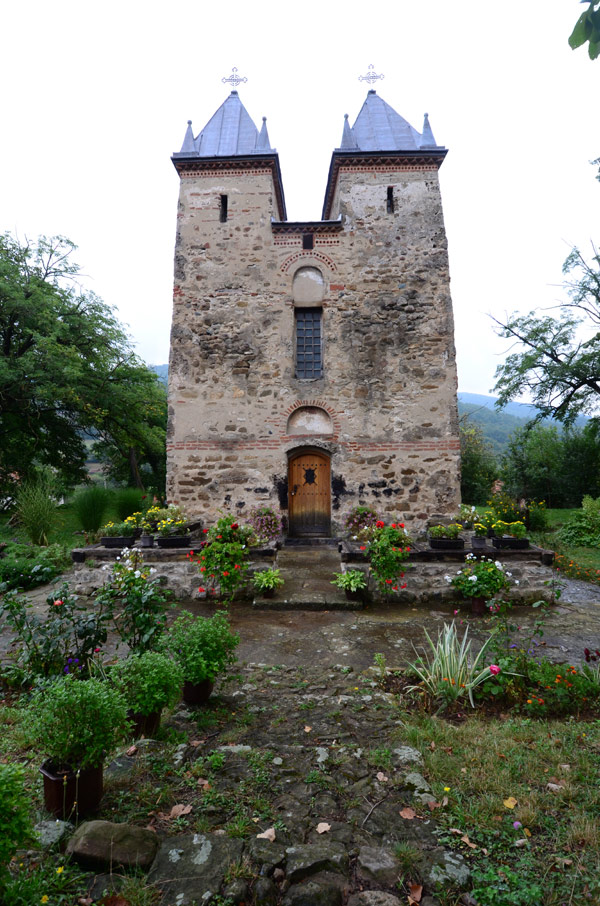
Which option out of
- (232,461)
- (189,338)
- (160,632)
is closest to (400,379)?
(232,461)

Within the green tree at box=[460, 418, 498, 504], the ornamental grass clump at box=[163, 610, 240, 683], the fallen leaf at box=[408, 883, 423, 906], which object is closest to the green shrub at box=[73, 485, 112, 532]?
the ornamental grass clump at box=[163, 610, 240, 683]

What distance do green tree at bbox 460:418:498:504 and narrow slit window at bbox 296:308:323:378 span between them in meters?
12.1

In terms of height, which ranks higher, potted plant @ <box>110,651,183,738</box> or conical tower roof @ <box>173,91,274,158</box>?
conical tower roof @ <box>173,91,274,158</box>

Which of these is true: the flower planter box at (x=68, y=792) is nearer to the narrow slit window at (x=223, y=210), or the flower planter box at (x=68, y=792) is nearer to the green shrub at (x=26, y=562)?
the green shrub at (x=26, y=562)

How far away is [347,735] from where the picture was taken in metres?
3.48

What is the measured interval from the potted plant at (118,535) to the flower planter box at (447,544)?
217 inches

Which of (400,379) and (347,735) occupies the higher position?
(400,379)

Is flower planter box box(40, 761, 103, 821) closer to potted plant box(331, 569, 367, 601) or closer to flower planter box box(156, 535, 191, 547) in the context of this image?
potted plant box(331, 569, 367, 601)

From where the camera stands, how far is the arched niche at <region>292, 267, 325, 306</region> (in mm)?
11438

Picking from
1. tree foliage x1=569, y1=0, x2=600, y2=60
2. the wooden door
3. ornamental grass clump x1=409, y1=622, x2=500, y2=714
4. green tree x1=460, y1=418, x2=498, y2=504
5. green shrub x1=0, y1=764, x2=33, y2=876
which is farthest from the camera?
green tree x1=460, y1=418, x2=498, y2=504

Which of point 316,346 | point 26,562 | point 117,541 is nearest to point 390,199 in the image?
point 316,346

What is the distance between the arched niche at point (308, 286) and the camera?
11.4 m

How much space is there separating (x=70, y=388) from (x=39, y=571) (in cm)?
1135

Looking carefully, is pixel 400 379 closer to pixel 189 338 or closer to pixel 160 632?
pixel 189 338
